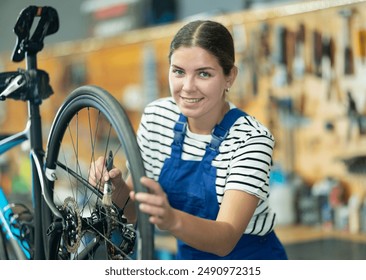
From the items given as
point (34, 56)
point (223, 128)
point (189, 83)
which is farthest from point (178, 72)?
point (34, 56)

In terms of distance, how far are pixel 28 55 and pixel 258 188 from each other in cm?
56

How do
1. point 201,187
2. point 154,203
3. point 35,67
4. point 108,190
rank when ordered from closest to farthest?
point 154,203
point 108,190
point 201,187
point 35,67

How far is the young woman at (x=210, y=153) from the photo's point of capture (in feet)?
3.69

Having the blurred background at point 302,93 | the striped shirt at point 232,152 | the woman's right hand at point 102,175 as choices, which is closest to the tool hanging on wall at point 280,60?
the blurred background at point 302,93

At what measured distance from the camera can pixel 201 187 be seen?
122cm

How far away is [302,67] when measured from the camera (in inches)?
99.8

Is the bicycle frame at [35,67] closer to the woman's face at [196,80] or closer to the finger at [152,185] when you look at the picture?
the woman's face at [196,80]

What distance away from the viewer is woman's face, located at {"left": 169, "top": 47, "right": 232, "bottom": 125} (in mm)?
1136

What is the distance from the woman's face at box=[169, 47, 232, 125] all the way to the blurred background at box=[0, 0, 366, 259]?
42.2 inches

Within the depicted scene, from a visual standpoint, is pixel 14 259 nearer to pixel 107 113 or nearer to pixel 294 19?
pixel 107 113

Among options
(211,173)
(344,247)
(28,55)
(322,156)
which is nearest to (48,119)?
(322,156)

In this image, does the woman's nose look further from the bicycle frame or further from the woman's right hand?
the bicycle frame

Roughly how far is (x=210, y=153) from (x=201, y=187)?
7cm

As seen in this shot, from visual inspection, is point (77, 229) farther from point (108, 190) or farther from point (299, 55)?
point (299, 55)
